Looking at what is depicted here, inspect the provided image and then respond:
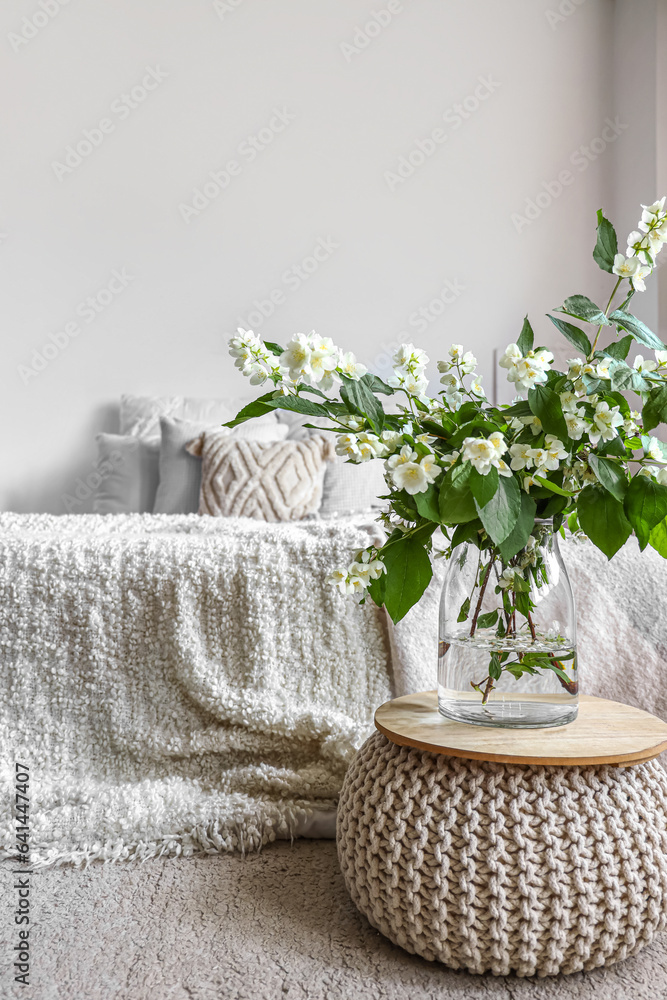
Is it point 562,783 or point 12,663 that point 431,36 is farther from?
point 562,783

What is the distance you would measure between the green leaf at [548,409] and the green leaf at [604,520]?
0.09 meters

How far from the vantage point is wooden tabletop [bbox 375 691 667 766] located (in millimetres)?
845

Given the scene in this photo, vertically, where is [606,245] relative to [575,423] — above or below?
above

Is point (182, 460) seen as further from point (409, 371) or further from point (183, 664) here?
point (409, 371)

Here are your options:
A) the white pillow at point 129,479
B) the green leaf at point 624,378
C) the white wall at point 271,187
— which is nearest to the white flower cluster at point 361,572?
the green leaf at point 624,378

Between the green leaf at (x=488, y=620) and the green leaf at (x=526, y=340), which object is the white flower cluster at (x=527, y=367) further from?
the green leaf at (x=488, y=620)

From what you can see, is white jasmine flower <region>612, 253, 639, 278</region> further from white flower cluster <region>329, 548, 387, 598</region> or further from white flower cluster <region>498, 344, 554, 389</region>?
white flower cluster <region>329, 548, 387, 598</region>

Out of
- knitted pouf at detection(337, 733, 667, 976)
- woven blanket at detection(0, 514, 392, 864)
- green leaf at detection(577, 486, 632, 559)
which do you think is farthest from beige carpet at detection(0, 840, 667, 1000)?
green leaf at detection(577, 486, 632, 559)

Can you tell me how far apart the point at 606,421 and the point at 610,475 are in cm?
7

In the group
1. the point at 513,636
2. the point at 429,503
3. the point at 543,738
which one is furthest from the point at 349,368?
the point at 543,738

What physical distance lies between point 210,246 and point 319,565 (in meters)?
2.14

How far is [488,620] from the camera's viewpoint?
92cm

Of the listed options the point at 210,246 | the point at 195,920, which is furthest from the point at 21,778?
the point at 210,246

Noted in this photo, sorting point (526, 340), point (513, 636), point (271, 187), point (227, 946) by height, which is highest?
point (271, 187)
